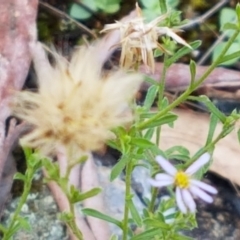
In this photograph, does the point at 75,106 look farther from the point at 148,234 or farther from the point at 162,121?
the point at 148,234

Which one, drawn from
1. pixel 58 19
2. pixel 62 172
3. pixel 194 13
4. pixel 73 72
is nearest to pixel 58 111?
pixel 73 72

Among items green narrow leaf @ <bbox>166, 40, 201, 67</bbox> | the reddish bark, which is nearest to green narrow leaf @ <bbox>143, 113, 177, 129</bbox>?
green narrow leaf @ <bbox>166, 40, 201, 67</bbox>

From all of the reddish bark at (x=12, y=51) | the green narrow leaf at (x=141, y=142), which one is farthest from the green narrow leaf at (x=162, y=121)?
the reddish bark at (x=12, y=51)

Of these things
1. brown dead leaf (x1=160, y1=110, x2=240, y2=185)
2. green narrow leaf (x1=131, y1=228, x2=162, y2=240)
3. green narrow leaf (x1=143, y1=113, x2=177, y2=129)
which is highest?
green narrow leaf (x1=143, y1=113, x2=177, y2=129)

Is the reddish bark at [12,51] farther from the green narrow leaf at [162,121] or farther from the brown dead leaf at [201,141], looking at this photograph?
the green narrow leaf at [162,121]

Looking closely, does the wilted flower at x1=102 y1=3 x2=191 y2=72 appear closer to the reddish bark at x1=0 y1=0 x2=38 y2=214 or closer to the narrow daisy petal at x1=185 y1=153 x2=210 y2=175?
the narrow daisy petal at x1=185 y1=153 x2=210 y2=175


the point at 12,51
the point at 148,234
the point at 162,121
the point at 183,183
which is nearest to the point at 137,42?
the point at 162,121

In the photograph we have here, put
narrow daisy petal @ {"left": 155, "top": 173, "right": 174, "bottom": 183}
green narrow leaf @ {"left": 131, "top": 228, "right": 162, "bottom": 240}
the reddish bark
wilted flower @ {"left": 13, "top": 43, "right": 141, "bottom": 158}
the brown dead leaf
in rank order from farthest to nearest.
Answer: the brown dead leaf < the reddish bark < green narrow leaf @ {"left": 131, "top": 228, "right": 162, "bottom": 240} < narrow daisy petal @ {"left": 155, "top": 173, "right": 174, "bottom": 183} < wilted flower @ {"left": 13, "top": 43, "right": 141, "bottom": 158}

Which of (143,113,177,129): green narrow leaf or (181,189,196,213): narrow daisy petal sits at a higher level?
(143,113,177,129): green narrow leaf
